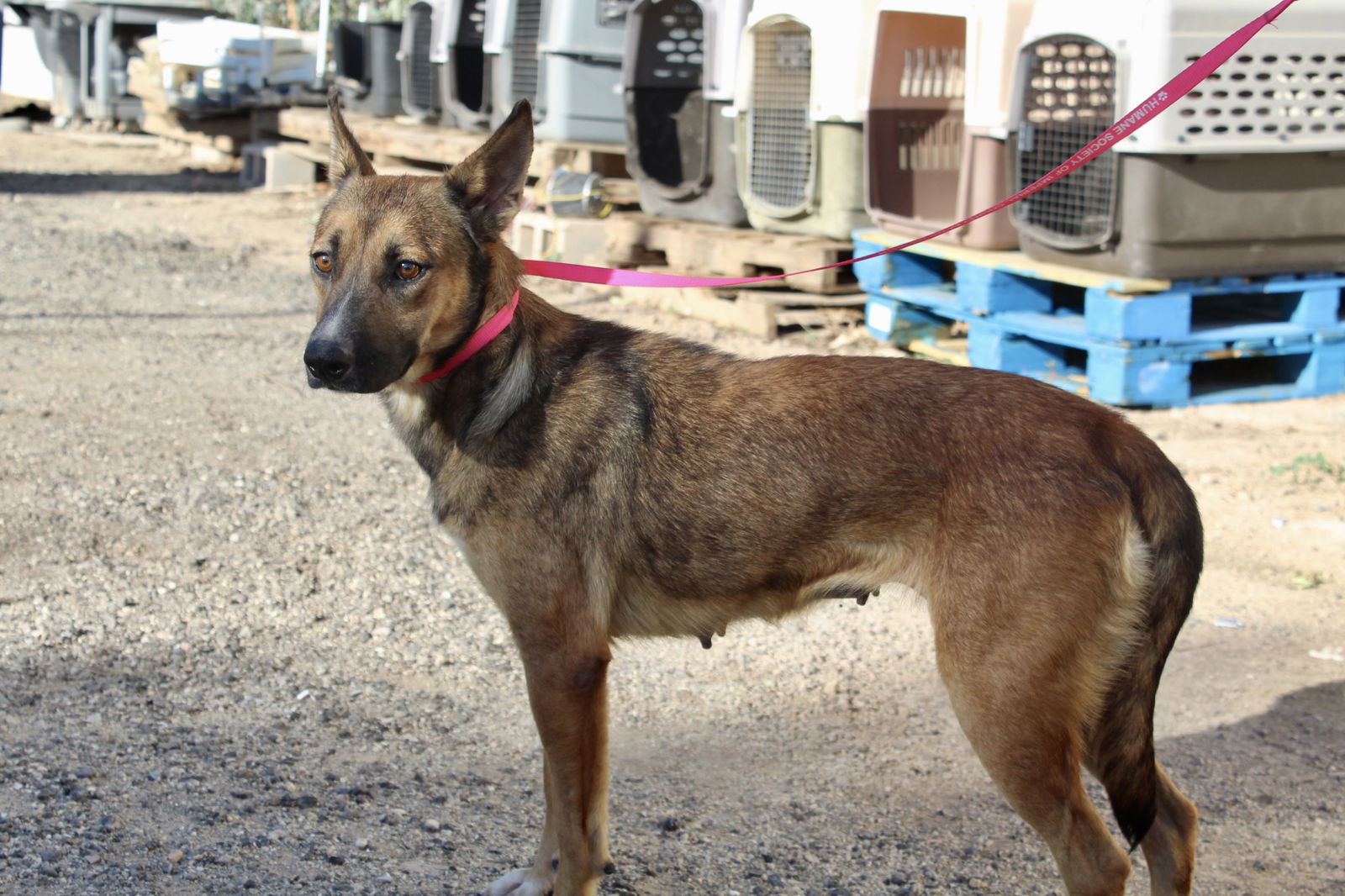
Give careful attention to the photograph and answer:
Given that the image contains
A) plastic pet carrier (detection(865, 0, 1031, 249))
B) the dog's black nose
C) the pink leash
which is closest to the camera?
the dog's black nose

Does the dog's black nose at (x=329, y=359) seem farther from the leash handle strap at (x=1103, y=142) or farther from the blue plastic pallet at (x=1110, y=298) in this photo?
the blue plastic pallet at (x=1110, y=298)

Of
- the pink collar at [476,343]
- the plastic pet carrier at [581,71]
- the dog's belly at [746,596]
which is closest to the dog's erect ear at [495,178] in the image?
the pink collar at [476,343]

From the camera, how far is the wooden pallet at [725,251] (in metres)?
8.07

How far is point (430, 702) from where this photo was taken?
392cm

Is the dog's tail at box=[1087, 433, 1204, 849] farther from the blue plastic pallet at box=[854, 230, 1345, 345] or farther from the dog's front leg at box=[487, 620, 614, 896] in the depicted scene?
the blue plastic pallet at box=[854, 230, 1345, 345]

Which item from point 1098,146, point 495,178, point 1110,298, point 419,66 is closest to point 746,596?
point 495,178

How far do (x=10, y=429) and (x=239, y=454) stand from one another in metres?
1.16

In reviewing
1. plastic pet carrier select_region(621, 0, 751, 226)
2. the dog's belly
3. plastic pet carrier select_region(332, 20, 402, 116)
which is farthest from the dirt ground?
plastic pet carrier select_region(332, 20, 402, 116)

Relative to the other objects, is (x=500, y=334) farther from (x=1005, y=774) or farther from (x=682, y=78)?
(x=682, y=78)

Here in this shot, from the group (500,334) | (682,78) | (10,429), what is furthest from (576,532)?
(682,78)

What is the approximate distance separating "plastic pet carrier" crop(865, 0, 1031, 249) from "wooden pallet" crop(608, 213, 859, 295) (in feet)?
1.65

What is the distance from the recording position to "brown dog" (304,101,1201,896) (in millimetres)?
2600

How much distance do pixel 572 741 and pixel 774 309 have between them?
545 centimetres

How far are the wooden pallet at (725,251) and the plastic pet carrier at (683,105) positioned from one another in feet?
0.66
